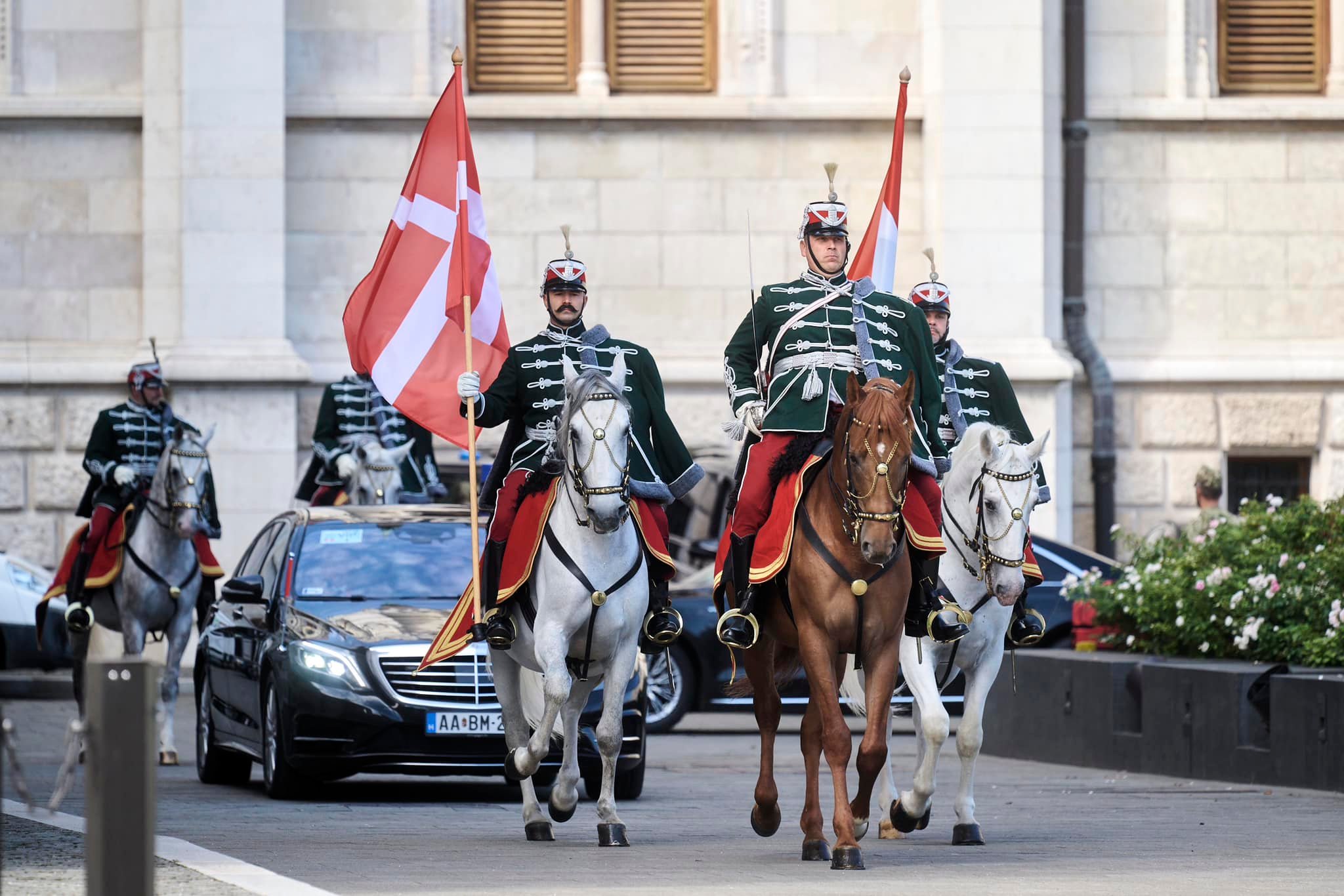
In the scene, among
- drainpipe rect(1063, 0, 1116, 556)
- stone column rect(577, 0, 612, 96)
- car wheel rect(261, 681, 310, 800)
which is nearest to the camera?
car wheel rect(261, 681, 310, 800)

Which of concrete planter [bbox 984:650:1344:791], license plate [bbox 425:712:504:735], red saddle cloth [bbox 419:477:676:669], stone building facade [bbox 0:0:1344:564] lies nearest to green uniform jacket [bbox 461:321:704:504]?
red saddle cloth [bbox 419:477:676:669]

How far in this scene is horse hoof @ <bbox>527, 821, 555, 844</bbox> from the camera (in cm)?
1147

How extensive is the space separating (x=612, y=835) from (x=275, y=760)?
10.0 ft

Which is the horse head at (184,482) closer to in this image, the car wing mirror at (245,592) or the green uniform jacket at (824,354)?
the car wing mirror at (245,592)

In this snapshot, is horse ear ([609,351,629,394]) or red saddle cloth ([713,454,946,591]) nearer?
red saddle cloth ([713,454,946,591])

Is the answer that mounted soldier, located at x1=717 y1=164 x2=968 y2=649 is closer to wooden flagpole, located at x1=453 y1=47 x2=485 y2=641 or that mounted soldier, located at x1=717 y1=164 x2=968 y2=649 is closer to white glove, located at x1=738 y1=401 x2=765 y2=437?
white glove, located at x1=738 y1=401 x2=765 y2=437

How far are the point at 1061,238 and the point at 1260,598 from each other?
10633 millimetres

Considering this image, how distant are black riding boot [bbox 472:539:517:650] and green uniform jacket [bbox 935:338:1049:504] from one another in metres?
2.53

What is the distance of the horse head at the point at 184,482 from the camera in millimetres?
17000

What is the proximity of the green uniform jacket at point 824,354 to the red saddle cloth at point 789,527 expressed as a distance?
0.71ft

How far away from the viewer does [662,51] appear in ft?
83.6

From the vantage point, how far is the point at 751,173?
25125 millimetres

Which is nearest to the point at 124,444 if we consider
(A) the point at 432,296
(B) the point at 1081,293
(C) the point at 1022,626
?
(A) the point at 432,296

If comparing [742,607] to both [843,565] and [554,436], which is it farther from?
[554,436]
